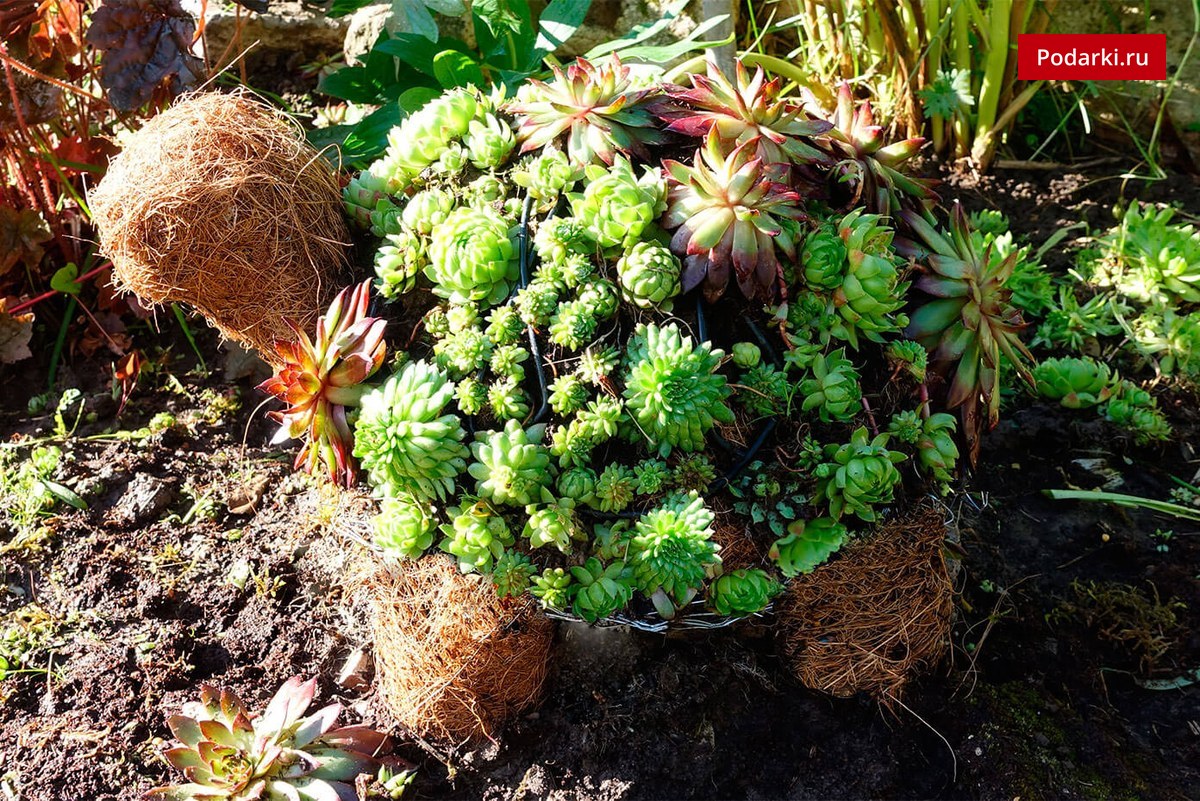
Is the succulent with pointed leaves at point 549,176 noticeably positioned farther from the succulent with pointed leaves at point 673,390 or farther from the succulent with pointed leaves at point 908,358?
the succulent with pointed leaves at point 908,358

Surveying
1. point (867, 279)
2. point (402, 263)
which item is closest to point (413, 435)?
point (402, 263)

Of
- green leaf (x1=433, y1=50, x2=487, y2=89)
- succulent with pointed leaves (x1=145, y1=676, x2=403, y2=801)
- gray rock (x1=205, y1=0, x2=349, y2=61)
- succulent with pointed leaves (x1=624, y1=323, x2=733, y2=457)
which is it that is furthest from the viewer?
gray rock (x1=205, y1=0, x2=349, y2=61)

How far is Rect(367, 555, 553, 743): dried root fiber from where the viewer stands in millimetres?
1703

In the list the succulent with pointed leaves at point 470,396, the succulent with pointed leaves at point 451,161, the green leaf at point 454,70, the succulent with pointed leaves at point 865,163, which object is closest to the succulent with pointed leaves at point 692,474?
the succulent with pointed leaves at point 470,396

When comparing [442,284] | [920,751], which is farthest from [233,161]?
[920,751]

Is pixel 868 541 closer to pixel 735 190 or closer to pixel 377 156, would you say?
pixel 735 190

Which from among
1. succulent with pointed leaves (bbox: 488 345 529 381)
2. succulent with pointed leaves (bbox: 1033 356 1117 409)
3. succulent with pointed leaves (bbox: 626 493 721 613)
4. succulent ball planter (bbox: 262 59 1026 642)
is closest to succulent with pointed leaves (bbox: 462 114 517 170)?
succulent ball planter (bbox: 262 59 1026 642)

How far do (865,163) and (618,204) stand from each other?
0.52m

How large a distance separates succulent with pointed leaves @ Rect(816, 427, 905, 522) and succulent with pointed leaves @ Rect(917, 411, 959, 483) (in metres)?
0.08

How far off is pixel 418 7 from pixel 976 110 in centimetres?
203

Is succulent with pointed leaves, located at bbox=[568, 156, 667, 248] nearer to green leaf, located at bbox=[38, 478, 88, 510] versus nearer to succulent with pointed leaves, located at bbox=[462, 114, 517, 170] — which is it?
succulent with pointed leaves, located at bbox=[462, 114, 517, 170]

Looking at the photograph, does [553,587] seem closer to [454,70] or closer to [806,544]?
[806,544]

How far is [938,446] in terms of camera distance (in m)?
1.67

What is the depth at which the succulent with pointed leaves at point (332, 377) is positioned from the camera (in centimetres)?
159
